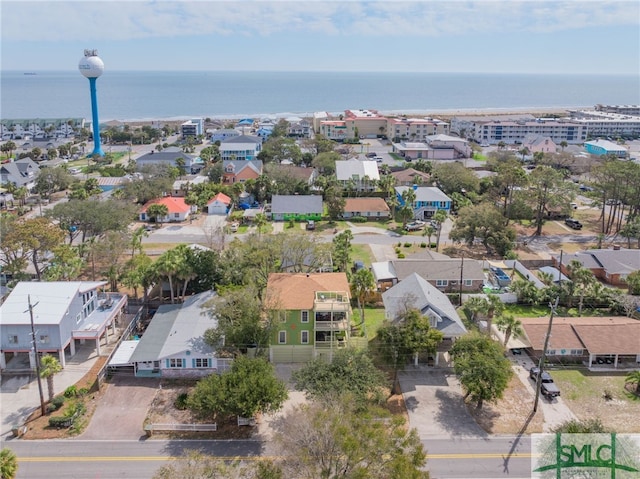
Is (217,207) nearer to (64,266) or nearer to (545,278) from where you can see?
(64,266)

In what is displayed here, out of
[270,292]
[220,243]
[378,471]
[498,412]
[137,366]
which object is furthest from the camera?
[220,243]

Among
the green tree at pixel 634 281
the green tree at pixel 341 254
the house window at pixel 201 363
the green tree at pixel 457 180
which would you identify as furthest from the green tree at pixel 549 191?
the house window at pixel 201 363

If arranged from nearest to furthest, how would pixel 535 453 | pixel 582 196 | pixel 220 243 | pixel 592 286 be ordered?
1. pixel 535 453
2. pixel 592 286
3. pixel 220 243
4. pixel 582 196

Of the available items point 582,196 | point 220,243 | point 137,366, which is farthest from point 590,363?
point 582,196

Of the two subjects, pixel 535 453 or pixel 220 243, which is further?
pixel 220 243

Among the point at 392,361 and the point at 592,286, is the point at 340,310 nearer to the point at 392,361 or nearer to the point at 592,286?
the point at 392,361

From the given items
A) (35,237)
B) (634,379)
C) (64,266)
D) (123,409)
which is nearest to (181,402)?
(123,409)

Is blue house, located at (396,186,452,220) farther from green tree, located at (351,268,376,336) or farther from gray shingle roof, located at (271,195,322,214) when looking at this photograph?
green tree, located at (351,268,376,336)

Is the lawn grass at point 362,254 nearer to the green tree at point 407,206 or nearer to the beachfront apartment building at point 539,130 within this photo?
the green tree at point 407,206
